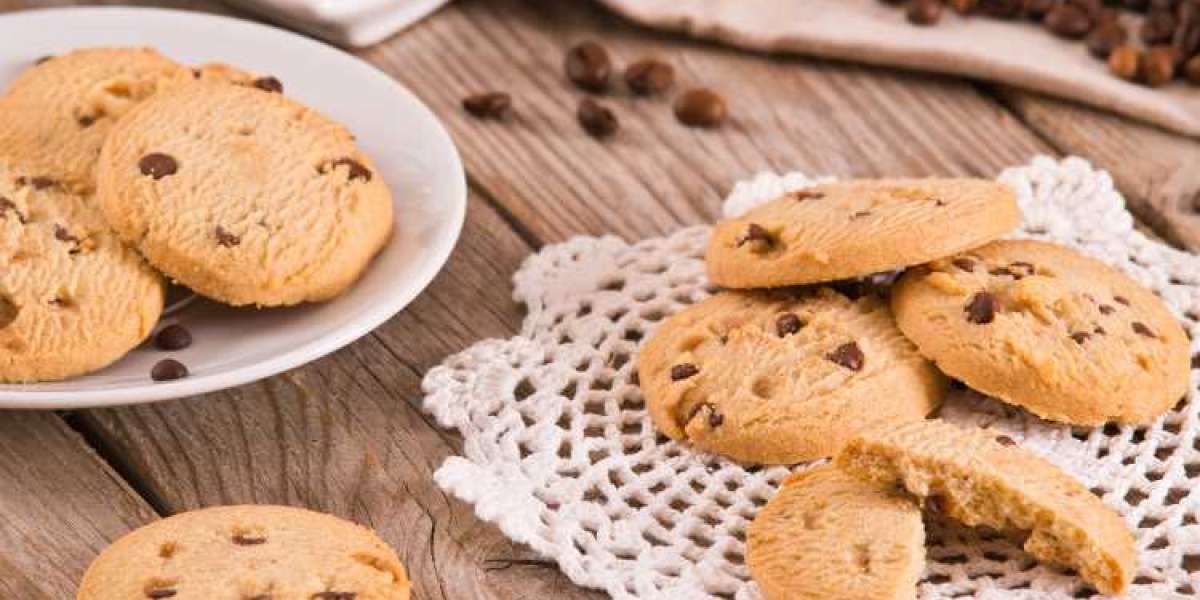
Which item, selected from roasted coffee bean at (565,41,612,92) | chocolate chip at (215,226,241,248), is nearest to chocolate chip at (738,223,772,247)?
chocolate chip at (215,226,241,248)

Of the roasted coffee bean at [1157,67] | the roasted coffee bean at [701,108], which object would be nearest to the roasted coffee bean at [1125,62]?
the roasted coffee bean at [1157,67]

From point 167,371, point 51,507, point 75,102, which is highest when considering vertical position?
point 75,102

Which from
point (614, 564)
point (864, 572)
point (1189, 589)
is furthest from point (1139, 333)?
point (614, 564)

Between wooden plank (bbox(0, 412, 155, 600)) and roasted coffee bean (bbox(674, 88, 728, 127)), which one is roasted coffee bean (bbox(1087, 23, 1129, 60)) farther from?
wooden plank (bbox(0, 412, 155, 600))

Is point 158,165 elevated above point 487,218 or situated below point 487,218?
above

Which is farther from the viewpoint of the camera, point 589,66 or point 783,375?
point 589,66

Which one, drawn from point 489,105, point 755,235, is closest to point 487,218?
point 489,105

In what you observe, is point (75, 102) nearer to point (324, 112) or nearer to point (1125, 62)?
point (324, 112)
